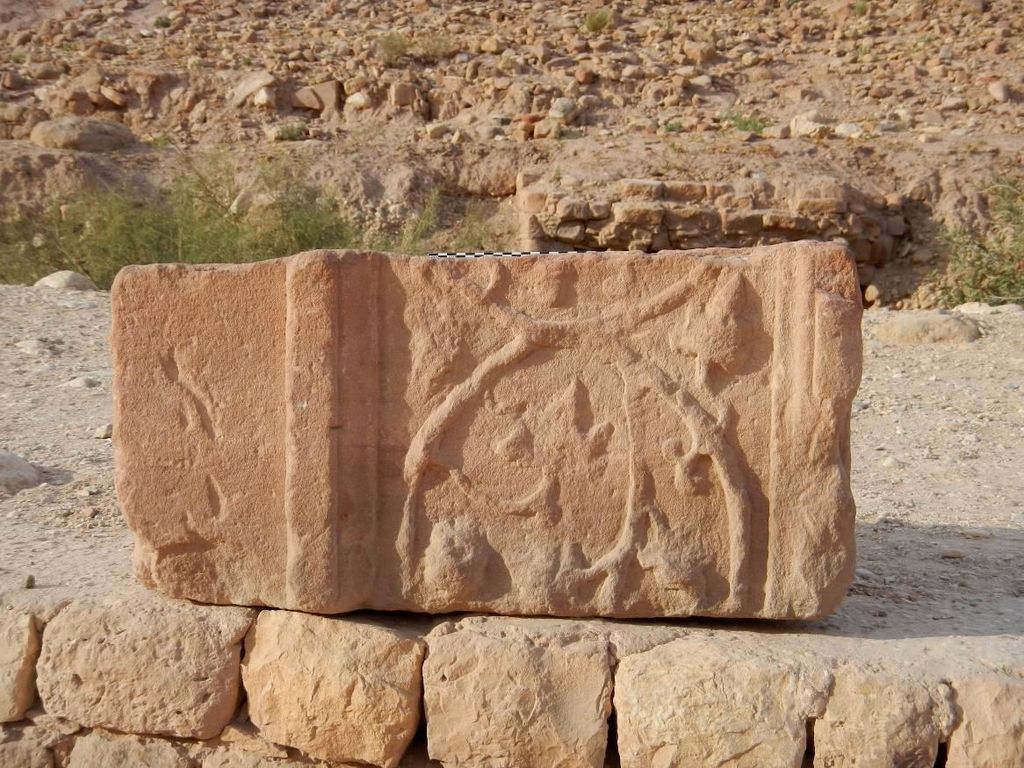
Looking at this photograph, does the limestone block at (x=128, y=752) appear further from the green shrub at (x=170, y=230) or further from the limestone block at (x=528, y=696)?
the green shrub at (x=170, y=230)

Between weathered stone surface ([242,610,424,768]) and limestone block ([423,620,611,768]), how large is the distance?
0.11 metres

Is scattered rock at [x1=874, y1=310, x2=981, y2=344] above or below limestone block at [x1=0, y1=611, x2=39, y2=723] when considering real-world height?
above

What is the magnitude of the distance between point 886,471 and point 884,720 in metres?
2.82

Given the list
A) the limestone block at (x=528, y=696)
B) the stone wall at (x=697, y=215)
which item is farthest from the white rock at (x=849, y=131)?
the limestone block at (x=528, y=696)

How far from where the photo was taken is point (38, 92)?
1474cm

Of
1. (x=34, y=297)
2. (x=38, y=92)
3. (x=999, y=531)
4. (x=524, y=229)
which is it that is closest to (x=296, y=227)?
(x=524, y=229)

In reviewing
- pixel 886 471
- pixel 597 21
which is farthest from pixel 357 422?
pixel 597 21

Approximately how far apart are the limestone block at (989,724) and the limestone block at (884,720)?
1.4 inches

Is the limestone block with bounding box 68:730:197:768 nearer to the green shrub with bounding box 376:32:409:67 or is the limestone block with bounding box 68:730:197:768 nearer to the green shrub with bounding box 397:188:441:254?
the green shrub with bounding box 397:188:441:254

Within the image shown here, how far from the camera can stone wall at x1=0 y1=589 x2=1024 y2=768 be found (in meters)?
2.62

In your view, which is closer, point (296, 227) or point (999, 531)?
point (999, 531)

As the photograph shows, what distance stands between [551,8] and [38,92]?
778 cm

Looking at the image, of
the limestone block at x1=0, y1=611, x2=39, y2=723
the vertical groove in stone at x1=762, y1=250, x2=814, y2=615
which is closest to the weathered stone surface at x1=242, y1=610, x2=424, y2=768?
the limestone block at x1=0, y1=611, x2=39, y2=723

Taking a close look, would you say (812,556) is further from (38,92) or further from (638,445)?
(38,92)
